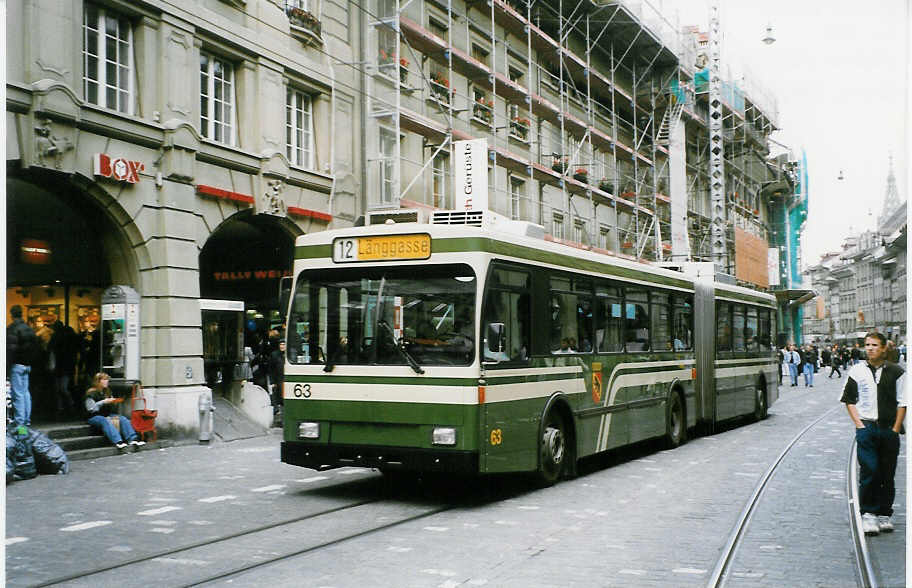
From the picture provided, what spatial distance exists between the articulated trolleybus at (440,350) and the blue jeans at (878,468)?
11.5 feet

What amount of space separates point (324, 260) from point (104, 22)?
8362 millimetres

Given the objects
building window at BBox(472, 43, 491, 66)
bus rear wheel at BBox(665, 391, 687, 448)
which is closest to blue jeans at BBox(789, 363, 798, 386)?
building window at BBox(472, 43, 491, 66)

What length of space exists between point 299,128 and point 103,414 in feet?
27.9

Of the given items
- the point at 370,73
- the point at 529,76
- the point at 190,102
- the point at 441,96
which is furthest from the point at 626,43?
the point at 190,102

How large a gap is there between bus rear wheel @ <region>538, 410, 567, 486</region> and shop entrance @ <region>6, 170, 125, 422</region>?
8.82 m

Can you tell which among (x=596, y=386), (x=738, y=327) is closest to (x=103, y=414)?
(x=596, y=386)

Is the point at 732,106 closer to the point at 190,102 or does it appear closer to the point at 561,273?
the point at 190,102

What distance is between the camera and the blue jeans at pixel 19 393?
1298cm

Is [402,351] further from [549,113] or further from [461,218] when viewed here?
[549,113]

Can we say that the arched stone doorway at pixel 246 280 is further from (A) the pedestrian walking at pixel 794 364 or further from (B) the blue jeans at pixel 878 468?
(A) the pedestrian walking at pixel 794 364

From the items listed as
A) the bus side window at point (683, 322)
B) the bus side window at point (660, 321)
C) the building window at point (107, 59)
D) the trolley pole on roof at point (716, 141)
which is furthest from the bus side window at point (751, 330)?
the trolley pole on roof at point (716, 141)

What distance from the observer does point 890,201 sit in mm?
8836

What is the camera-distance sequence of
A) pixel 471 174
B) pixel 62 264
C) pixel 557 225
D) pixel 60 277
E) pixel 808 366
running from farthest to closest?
pixel 808 366, pixel 557 225, pixel 471 174, pixel 60 277, pixel 62 264

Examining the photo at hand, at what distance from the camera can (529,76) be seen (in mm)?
30297
